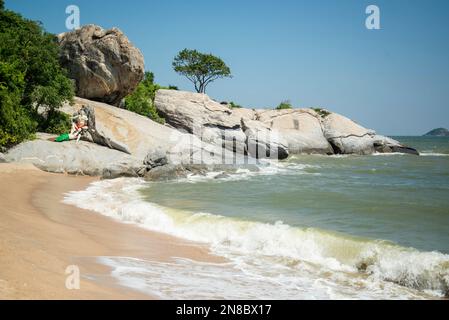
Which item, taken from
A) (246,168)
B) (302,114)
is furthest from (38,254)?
(302,114)

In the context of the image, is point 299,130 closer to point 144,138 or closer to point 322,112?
point 322,112

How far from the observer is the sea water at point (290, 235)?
627cm

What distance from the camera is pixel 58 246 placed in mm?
6977

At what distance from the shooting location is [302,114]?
133 ft

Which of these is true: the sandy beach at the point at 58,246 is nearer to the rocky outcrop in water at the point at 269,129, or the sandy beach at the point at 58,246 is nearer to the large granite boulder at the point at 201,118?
the large granite boulder at the point at 201,118

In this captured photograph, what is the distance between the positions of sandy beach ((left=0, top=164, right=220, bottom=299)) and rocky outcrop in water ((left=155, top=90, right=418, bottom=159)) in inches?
724

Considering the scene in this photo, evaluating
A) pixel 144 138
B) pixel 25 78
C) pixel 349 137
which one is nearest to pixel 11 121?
pixel 25 78

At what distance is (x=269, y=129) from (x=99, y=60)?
1499 cm

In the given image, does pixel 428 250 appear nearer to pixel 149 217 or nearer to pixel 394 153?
pixel 149 217

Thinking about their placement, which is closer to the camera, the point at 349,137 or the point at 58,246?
the point at 58,246

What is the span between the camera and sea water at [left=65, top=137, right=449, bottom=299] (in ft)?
20.6

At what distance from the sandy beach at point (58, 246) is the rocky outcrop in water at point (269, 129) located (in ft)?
60.3
